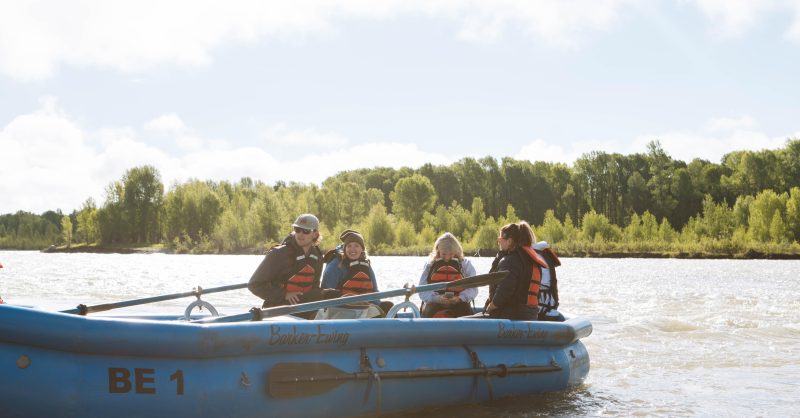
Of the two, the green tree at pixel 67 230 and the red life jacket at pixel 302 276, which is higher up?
the green tree at pixel 67 230

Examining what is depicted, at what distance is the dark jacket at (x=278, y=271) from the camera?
304 inches

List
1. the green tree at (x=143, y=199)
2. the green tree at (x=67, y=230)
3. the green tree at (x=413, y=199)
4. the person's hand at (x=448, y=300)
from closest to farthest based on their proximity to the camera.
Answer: the person's hand at (x=448, y=300) → the green tree at (x=413, y=199) → the green tree at (x=143, y=199) → the green tree at (x=67, y=230)

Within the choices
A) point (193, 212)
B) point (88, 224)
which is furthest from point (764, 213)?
point (88, 224)

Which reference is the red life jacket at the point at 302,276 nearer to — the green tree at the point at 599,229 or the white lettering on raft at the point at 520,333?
the white lettering on raft at the point at 520,333

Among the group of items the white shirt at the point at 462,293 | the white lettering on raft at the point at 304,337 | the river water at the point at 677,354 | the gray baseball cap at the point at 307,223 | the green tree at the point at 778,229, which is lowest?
the river water at the point at 677,354

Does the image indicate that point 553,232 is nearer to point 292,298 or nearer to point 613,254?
point 613,254

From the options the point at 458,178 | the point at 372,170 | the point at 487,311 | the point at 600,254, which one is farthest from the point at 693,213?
the point at 487,311

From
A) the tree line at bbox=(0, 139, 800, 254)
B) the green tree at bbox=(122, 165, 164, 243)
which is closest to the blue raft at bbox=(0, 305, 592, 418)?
the tree line at bbox=(0, 139, 800, 254)

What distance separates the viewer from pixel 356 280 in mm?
7996

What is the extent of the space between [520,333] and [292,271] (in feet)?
7.44

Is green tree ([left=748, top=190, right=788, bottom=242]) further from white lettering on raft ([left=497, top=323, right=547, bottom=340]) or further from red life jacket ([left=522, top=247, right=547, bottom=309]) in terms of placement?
white lettering on raft ([left=497, top=323, right=547, bottom=340])

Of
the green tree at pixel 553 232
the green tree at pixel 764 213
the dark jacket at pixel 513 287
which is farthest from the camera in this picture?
the green tree at pixel 553 232

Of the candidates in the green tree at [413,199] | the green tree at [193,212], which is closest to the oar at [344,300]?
the green tree at [413,199]

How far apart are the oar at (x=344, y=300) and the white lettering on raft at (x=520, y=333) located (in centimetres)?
45
